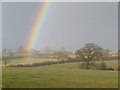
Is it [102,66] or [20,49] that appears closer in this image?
[102,66]

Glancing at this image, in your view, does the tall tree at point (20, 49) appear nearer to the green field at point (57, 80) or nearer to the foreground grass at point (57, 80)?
the green field at point (57, 80)

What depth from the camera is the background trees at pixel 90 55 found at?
4153cm

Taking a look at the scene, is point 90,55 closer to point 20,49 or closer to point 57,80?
point 20,49

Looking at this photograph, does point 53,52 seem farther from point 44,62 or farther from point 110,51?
point 110,51

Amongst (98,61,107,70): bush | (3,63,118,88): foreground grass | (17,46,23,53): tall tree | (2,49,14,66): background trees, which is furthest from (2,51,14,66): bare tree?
(3,63,118,88): foreground grass

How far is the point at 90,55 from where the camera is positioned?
42.2m

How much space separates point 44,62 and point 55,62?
236 cm

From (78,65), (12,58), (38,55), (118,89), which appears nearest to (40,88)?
(118,89)

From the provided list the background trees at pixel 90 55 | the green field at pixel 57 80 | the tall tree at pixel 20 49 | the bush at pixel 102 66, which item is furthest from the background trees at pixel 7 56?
the green field at pixel 57 80

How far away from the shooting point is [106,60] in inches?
1663

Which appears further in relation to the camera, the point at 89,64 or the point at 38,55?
the point at 38,55

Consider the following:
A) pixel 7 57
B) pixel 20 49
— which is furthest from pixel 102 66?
pixel 20 49

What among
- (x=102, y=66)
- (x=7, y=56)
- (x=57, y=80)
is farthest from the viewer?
(x=7, y=56)

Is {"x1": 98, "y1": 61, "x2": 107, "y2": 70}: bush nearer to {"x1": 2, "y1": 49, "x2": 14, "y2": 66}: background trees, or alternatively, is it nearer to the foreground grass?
the foreground grass
